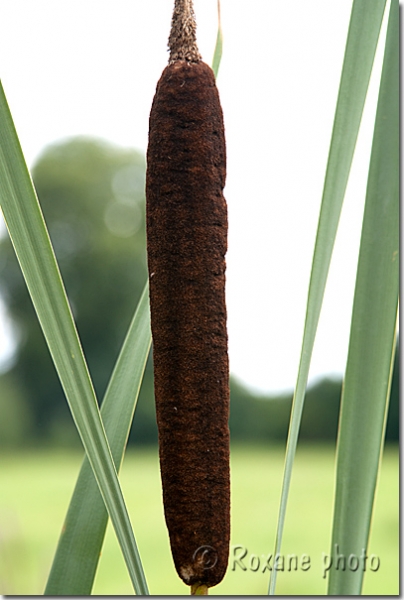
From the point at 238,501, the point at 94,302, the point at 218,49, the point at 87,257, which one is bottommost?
the point at 238,501

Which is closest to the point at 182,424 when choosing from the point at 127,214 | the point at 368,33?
the point at 368,33

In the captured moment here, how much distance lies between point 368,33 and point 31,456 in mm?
15201

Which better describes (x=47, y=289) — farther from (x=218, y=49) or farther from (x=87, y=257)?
(x=87, y=257)

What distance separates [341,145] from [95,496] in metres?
0.52

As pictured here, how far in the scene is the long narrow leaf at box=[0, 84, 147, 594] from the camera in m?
0.55

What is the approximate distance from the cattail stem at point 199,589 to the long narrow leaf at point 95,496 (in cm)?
15

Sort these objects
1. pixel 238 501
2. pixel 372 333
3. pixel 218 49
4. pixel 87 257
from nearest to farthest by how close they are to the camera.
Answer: pixel 372 333 < pixel 218 49 < pixel 238 501 < pixel 87 257

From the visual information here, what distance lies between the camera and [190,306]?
22.3 inches

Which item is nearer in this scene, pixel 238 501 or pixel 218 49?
pixel 218 49

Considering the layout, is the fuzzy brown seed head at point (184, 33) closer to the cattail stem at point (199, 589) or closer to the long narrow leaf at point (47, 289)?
the long narrow leaf at point (47, 289)

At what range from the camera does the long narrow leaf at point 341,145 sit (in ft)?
2.04

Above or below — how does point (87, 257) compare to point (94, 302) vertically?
above

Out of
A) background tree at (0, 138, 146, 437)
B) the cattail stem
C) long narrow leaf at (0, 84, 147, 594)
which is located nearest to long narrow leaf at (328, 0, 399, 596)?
the cattail stem

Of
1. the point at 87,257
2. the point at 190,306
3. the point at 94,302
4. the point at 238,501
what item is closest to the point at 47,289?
the point at 190,306
